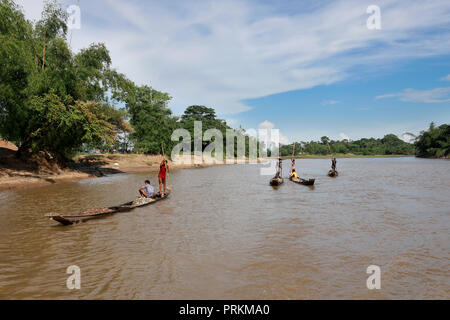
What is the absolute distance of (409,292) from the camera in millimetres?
5145

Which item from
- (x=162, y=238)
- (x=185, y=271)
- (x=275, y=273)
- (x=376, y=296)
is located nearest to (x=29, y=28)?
(x=162, y=238)

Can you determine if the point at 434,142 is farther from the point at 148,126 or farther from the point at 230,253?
the point at 230,253

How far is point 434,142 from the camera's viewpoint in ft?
293

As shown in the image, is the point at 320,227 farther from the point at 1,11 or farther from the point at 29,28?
the point at 29,28

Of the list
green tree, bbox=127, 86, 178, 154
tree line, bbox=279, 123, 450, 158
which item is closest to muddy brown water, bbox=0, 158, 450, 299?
green tree, bbox=127, 86, 178, 154

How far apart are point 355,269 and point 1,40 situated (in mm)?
22447

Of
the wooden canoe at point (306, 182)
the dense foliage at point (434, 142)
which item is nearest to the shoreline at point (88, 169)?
the wooden canoe at point (306, 182)

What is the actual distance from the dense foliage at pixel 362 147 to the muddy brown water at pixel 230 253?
5678 inches

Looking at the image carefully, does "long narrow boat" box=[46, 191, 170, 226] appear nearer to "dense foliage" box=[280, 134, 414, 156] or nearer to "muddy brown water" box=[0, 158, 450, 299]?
"muddy brown water" box=[0, 158, 450, 299]

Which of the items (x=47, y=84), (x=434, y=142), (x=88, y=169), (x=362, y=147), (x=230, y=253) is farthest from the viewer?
A: (x=362, y=147)

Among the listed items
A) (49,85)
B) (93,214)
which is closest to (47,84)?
(49,85)

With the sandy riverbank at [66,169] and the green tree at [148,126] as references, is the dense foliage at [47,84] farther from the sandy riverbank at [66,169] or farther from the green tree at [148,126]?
the green tree at [148,126]

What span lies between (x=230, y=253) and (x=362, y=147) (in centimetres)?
17051

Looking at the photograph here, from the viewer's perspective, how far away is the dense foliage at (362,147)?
5748 inches
